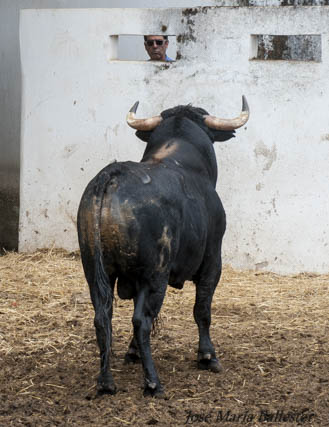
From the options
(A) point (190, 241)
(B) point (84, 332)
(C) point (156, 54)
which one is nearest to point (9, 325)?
(B) point (84, 332)

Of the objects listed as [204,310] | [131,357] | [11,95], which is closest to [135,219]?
[204,310]

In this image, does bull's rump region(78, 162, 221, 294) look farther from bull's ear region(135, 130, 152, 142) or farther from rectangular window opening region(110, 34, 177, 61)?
rectangular window opening region(110, 34, 177, 61)

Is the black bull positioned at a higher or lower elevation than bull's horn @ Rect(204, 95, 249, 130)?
lower

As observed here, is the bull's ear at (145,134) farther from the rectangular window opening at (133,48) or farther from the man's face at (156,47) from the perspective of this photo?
the rectangular window opening at (133,48)

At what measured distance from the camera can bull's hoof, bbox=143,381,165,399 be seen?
505 cm

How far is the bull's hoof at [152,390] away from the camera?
199 inches

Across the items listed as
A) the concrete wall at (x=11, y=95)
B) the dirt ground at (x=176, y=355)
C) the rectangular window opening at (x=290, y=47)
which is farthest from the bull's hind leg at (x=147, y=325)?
the rectangular window opening at (x=290, y=47)

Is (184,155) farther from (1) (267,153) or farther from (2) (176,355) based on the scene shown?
(1) (267,153)

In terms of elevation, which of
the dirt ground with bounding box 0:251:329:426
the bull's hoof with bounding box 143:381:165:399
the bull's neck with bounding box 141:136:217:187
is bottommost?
the dirt ground with bounding box 0:251:329:426

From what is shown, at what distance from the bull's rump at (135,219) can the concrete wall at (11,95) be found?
16.9 ft

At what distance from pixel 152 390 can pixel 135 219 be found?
1.01 metres

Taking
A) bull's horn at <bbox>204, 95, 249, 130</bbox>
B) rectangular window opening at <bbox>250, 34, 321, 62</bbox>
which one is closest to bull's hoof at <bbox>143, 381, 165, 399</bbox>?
bull's horn at <bbox>204, 95, 249, 130</bbox>

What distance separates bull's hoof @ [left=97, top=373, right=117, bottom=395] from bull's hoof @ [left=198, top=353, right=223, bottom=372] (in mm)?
Result: 862

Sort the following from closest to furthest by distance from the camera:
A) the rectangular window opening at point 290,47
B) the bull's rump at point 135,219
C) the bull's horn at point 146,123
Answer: the bull's rump at point 135,219, the bull's horn at point 146,123, the rectangular window opening at point 290,47
